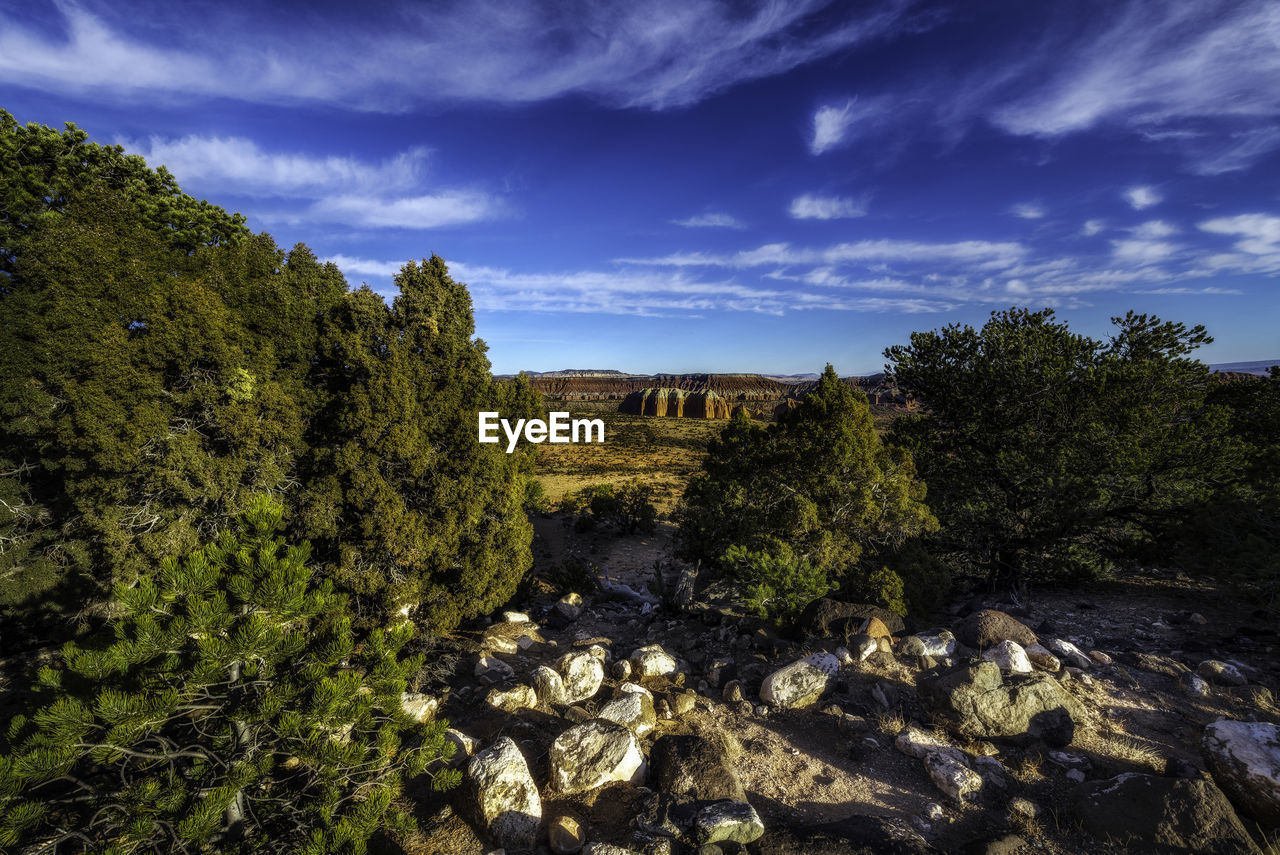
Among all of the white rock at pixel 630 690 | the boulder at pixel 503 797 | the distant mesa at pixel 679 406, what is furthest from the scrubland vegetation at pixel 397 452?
the distant mesa at pixel 679 406

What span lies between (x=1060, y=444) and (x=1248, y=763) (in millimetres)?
8292

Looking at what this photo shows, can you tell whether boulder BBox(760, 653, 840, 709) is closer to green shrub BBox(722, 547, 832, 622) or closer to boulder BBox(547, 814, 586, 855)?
green shrub BBox(722, 547, 832, 622)

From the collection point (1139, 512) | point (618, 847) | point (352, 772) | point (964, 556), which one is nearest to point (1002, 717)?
point (618, 847)

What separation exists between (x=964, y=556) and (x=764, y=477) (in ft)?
19.9

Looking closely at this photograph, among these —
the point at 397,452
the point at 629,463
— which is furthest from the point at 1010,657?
→ the point at 629,463

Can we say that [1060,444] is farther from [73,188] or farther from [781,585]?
[73,188]

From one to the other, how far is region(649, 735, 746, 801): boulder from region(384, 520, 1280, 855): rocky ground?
0.9 inches

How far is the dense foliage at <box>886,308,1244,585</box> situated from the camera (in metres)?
10.4

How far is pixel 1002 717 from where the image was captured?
5.70 meters

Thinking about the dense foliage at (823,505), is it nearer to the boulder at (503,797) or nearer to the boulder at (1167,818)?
the boulder at (1167,818)

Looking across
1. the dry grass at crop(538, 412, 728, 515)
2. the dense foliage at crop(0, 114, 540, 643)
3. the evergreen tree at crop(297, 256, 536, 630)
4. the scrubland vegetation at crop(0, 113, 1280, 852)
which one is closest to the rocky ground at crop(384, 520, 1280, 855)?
the scrubland vegetation at crop(0, 113, 1280, 852)

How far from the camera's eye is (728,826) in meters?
4.23

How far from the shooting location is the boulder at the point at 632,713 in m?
6.15

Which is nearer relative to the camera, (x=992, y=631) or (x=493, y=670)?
(x=992, y=631)
